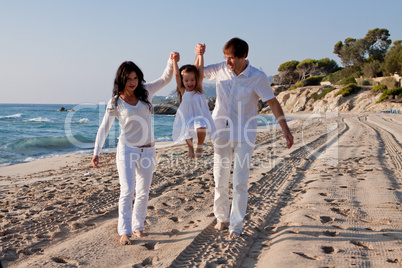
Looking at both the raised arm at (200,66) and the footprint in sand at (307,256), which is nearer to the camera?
the footprint in sand at (307,256)

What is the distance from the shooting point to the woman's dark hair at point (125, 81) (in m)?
3.43

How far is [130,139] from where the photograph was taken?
3520 mm

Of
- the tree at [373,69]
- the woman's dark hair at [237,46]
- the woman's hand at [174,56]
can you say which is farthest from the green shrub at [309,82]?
the woman's dark hair at [237,46]

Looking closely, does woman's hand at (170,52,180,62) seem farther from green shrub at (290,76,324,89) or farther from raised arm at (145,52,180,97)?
green shrub at (290,76,324,89)

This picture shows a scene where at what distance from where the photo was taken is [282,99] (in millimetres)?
55031

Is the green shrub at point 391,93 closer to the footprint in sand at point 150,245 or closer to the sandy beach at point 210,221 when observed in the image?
the sandy beach at point 210,221

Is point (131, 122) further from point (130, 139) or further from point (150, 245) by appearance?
point (150, 245)

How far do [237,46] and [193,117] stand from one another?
2.99 ft

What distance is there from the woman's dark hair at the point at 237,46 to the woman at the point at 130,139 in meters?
0.98

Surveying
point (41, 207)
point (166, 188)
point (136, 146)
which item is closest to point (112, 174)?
point (166, 188)

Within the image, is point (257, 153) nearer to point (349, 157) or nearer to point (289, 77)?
point (349, 157)

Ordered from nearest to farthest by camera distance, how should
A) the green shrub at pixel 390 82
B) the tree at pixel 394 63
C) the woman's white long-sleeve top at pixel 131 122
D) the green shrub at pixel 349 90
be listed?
the woman's white long-sleeve top at pixel 131 122 → the green shrub at pixel 390 82 → the green shrub at pixel 349 90 → the tree at pixel 394 63

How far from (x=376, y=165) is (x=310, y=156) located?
208 cm

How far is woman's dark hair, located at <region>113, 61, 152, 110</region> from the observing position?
11.3 feet
